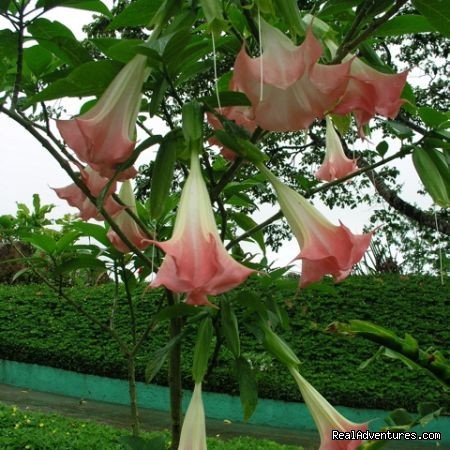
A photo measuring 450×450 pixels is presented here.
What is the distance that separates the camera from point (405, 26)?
73 centimetres

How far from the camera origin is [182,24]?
607mm

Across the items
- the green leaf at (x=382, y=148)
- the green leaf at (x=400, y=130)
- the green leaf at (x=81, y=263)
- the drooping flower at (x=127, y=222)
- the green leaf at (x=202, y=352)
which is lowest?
the green leaf at (x=202, y=352)

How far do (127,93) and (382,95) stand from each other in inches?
8.3

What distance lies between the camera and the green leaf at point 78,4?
2.35ft

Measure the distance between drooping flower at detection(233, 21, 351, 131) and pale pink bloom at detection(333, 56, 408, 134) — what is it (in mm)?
86

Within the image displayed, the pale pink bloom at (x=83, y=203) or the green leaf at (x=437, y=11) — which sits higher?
the green leaf at (x=437, y=11)

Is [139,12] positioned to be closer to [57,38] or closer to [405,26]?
[57,38]

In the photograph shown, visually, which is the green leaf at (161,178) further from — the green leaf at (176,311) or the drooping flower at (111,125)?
the green leaf at (176,311)

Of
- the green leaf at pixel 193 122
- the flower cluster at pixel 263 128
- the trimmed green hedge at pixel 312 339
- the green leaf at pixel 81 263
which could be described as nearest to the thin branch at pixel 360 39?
the flower cluster at pixel 263 128

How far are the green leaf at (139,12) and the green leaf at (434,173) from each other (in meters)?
0.33

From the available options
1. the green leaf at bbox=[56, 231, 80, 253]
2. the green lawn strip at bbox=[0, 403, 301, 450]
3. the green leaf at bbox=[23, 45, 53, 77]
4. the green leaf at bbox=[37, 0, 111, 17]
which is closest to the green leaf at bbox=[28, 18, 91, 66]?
the green leaf at bbox=[37, 0, 111, 17]

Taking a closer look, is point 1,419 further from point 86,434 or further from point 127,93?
point 127,93

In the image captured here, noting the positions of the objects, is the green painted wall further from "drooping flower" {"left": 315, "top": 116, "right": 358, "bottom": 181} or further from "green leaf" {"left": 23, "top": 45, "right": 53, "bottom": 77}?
"green leaf" {"left": 23, "top": 45, "right": 53, "bottom": 77}

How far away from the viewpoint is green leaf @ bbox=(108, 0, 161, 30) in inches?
26.3
